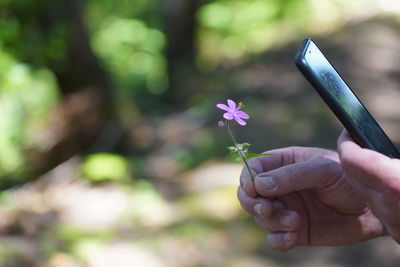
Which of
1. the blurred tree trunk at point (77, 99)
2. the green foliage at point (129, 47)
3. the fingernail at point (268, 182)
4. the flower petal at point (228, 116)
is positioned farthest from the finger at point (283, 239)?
the green foliage at point (129, 47)

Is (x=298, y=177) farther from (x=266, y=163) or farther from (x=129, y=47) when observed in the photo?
(x=129, y=47)

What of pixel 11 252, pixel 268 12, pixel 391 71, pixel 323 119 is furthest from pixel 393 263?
pixel 268 12

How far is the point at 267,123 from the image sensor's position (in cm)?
698

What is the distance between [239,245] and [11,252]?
6.27 ft

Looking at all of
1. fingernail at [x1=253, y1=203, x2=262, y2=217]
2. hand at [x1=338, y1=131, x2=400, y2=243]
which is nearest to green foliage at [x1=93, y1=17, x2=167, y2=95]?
fingernail at [x1=253, y1=203, x2=262, y2=217]

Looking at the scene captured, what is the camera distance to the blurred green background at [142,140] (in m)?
4.67

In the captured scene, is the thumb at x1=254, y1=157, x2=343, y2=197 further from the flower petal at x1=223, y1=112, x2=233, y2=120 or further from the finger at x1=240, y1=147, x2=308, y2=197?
the flower petal at x1=223, y1=112, x2=233, y2=120

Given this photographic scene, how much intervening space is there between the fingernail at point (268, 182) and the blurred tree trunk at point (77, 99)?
16.3 feet

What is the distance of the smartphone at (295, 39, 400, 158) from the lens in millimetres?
1654

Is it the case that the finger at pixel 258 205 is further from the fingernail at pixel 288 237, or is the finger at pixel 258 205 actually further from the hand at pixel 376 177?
the hand at pixel 376 177

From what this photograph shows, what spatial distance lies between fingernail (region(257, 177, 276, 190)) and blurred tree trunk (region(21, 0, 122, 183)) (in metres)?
4.96

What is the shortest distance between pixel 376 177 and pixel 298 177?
39 centimetres

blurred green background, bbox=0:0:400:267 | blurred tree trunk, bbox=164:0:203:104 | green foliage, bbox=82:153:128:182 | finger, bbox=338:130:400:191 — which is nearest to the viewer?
finger, bbox=338:130:400:191

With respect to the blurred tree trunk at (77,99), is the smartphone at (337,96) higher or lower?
lower
